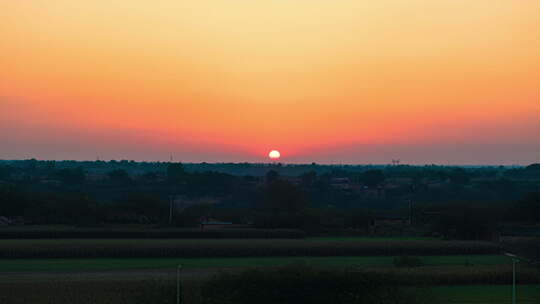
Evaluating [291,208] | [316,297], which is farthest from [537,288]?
[291,208]

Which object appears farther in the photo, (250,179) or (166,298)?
(250,179)

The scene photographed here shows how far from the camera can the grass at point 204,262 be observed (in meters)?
38.1

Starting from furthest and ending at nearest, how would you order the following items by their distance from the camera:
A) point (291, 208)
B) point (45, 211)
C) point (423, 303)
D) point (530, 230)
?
point (291, 208) → point (45, 211) → point (530, 230) → point (423, 303)

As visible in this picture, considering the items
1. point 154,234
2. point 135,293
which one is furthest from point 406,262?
point 154,234

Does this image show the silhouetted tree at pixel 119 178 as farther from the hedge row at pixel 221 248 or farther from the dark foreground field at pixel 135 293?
the dark foreground field at pixel 135 293

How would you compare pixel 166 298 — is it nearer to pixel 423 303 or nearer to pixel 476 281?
pixel 423 303

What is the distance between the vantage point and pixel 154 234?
175 feet

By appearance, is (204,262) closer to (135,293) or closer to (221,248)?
(221,248)

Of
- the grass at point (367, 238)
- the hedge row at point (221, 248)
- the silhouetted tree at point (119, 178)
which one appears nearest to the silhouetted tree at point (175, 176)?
the silhouetted tree at point (119, 178)

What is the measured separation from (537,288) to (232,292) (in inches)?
608

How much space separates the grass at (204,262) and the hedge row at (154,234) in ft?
33.7

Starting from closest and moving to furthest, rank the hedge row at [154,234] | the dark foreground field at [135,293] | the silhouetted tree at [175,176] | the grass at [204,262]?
1. the dark foreground field at [135,293]
2. the grass at [204,262]
3. the hedge row at [154,234]
4. the silhouetted tree at [175,176]

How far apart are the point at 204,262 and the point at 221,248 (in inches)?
150

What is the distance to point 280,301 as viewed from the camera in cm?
2770
